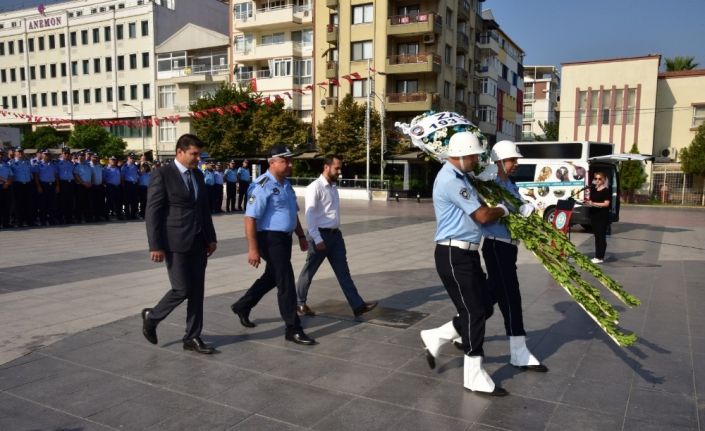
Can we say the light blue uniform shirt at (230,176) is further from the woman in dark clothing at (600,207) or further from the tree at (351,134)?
the tree at (351,134)

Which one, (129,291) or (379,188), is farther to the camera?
(379,188)

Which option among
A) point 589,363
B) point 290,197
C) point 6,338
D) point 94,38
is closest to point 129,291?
Answer: point 6,338

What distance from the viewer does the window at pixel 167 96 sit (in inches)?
2024

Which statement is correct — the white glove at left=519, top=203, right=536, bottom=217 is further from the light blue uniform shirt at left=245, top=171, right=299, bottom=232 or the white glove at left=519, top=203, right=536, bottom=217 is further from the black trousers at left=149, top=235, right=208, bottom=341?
the black trousers at left=149, top=235, right=208, bottom=341

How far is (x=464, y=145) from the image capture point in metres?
4.10

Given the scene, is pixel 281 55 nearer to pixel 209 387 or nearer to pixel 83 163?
pixel 83 163

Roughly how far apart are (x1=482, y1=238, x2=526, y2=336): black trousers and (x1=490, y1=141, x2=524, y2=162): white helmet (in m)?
0.73

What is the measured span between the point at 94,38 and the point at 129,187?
46264 mm

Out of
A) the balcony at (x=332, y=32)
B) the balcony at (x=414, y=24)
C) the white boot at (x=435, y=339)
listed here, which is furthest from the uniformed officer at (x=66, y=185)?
the balcony at (x=332, y=32)

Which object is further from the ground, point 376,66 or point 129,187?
point 376,66

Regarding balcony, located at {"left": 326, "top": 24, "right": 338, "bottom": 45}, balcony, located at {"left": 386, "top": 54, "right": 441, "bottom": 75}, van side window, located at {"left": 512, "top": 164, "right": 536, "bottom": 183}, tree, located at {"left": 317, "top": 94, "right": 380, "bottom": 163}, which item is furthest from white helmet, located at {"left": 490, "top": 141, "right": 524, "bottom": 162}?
balcony, located at {"left": 326, "top": 24, "right": 338, "bottom": 45}

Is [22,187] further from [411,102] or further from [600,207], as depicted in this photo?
[411,102]

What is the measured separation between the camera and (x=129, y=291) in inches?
291

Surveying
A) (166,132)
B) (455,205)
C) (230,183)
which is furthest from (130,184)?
(166,132)
